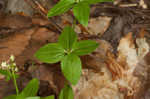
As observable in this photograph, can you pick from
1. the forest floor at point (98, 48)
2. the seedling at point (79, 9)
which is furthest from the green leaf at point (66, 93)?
the seedling at point (79, 9)

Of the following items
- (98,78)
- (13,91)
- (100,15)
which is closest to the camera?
(13,91)

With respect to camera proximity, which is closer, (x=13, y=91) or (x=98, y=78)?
(x=13, y=91)

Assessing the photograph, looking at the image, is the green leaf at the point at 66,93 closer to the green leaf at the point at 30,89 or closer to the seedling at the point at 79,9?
the green leaf at the point at 30,89

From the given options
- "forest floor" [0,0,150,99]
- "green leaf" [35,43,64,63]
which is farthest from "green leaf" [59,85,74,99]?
"green leaf" [35,43,64,63]

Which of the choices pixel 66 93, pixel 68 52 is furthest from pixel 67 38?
pixel 66 93

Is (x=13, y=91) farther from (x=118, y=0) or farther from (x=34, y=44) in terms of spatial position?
(x=118, y=0)

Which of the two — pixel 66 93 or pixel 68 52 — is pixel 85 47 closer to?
pixel 68 52

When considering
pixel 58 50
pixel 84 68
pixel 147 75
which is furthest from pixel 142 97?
pixel 58 50
